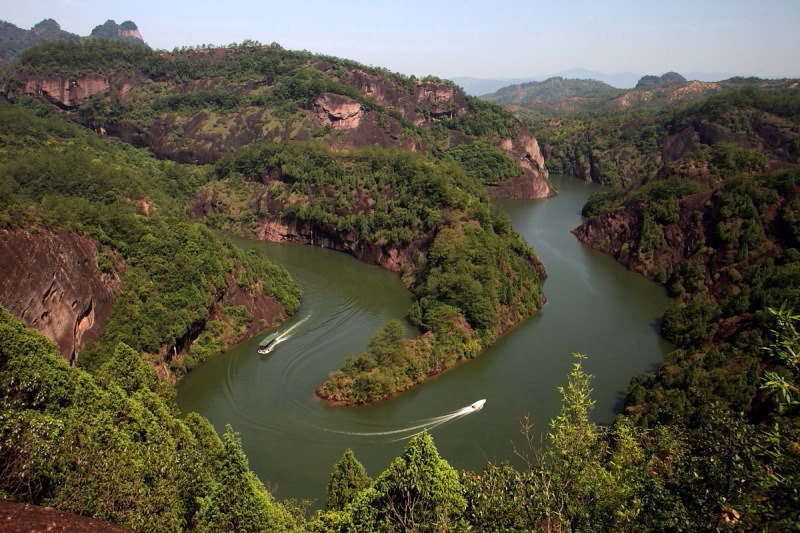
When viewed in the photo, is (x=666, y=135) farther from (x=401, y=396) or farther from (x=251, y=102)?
(x=401, y=396)

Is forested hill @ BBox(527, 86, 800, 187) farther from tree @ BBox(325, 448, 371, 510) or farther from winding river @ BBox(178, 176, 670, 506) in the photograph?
tree @ BBox(325, 448, 371, 510)

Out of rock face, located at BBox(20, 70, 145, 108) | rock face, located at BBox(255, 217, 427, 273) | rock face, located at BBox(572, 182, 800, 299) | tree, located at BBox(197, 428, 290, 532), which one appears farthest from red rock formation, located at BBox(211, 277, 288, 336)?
rock face, located at BBox(20, 70, 145, 108)

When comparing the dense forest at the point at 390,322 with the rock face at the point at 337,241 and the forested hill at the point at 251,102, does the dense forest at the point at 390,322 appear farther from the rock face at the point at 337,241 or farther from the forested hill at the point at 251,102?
the forested hill at the point at 251,102

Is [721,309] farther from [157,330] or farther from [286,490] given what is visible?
[157,330]

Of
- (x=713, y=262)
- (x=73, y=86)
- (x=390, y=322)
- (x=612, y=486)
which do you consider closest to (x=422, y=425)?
(x=390, y=322)

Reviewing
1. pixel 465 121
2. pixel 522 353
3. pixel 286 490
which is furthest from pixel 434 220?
pixel 465 121

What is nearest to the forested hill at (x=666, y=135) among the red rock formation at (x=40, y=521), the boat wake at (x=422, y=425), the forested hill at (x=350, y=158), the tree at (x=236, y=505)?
the forested hill at (x=350, y=158)
